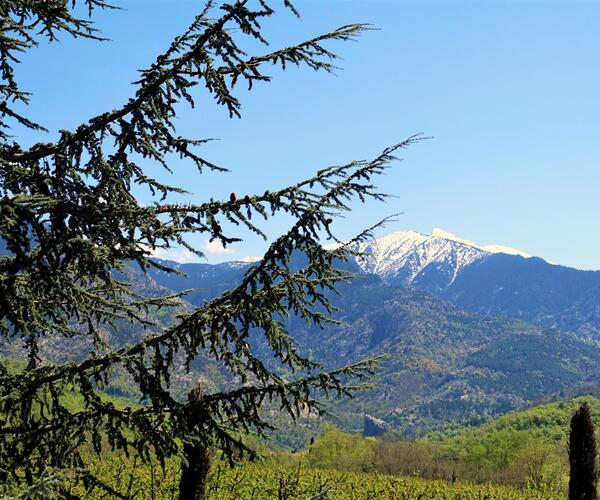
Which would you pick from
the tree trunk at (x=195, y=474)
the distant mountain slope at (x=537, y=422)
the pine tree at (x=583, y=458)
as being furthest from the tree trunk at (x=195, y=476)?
the distant mountain slope at (x=537, y=422)

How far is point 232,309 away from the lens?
551cm

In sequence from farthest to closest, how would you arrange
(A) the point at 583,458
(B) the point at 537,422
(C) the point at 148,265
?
(B) the point at 537,422
(A) the point at 583,458
(C) the point at 148,265

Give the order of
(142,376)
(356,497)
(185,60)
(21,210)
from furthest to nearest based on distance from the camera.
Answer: (356,497) < (142,376) < (185,60) < (21,210)

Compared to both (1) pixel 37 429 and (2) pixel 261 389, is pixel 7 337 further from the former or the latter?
(2) pixel 261 389

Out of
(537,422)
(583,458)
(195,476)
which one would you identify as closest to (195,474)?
(195,476)

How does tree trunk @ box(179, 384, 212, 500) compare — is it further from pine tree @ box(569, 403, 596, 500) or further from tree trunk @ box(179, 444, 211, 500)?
pine tree @ box(569, 403, 596, 500)

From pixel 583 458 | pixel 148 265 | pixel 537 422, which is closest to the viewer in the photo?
pixel 148 265

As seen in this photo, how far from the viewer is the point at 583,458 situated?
1198 centimetres

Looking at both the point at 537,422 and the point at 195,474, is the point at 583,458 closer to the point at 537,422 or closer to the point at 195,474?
the point at 195,474

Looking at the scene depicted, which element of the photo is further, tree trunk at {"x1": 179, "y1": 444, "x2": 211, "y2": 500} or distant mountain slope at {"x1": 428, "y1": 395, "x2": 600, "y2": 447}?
distant mountain slope at {"x1": 428, "y1": 395, "x2": 600, "y2": 447}

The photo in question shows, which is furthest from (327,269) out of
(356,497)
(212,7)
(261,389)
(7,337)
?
(356,497)

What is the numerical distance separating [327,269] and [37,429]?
9.93ft

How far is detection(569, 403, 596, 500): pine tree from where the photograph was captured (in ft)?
39.3

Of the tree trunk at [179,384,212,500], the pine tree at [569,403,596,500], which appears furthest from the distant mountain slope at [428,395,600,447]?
the tree trunk at [179,384,212,500]
